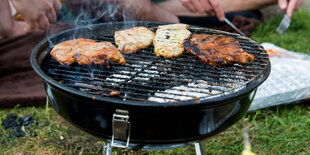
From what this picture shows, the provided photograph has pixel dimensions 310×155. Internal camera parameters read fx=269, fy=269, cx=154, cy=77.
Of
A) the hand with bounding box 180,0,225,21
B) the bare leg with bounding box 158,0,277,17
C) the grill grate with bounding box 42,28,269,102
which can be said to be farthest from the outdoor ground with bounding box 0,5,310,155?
the bare leg with bounding box 158,0,277,17

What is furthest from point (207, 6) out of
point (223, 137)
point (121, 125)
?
point (121, 125)

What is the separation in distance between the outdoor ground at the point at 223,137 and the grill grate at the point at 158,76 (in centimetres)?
92

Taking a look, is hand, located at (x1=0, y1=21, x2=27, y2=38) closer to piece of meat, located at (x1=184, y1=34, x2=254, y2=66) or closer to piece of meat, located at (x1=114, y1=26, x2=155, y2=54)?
piece of meat, located at (x1=114, y1=26, x2=155, y2=54)

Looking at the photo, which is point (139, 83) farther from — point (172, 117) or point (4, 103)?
point (4, 103)

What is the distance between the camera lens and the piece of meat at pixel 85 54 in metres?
1.98

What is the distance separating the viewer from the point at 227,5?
5133 mm

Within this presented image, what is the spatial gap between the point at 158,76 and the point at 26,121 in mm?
2034

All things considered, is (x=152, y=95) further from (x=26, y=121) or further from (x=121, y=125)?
(x=26, y=121)

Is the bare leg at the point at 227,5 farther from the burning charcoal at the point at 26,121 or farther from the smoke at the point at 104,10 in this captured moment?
the burning charcoal at the point at 26,121

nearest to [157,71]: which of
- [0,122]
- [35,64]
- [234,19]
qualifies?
[35,64]

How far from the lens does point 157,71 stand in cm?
197

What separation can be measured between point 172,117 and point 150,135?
19 centimetres

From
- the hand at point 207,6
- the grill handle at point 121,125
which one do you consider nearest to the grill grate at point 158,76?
the grill handle at point 121,125

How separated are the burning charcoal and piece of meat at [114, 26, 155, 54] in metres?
1.63
